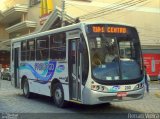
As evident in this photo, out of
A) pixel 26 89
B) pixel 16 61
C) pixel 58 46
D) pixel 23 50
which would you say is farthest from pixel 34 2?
pixel 58 46

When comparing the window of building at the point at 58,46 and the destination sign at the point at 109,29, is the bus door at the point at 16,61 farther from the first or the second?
the destination sign at the point at 109,29

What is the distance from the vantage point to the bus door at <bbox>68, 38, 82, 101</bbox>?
42.4 ft

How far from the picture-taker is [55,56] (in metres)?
14.8

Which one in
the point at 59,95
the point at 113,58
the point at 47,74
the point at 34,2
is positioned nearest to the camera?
the point at 113,58

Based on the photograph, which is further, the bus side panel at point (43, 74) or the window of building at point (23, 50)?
the window of building at point (23, 50)

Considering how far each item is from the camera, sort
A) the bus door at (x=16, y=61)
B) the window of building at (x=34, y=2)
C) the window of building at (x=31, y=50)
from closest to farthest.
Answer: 1. the window of building at (x=31, y=50)
2. the bus door at (x=16, y=61)
3. the window of building at (x=34, y=2)

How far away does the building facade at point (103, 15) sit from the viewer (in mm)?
34344

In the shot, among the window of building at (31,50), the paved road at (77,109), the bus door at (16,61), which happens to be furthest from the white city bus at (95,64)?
the bus door at (16,61)

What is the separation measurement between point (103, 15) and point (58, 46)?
2376 centimetres

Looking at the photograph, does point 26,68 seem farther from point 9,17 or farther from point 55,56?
point 9,17

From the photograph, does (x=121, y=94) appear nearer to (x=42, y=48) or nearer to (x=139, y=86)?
(x=139, y=86)

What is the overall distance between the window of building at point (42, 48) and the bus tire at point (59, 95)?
4.89 ft

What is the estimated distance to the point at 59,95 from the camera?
14375 mm

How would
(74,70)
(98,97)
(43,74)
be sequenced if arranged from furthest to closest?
(43,74), (74,70), (98,97)
